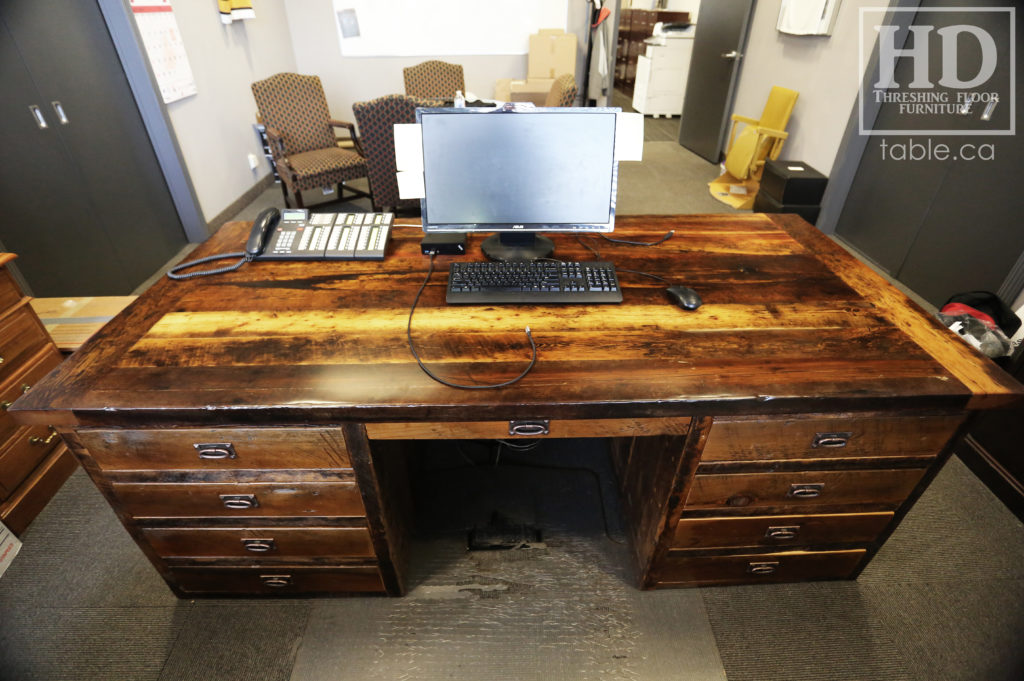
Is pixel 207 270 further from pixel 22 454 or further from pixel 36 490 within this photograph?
pixel 36 490

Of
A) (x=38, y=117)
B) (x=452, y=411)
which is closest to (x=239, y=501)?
(x=452, y=411)

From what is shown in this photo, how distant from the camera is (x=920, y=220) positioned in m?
2.89

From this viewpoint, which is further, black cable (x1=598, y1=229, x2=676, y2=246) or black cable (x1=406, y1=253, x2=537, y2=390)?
black cable (x1=598, y1=229, x2=676, y2=246)

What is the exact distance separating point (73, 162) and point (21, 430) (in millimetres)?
1577

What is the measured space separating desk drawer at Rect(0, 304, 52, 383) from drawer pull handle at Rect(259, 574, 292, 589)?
1.11 meters

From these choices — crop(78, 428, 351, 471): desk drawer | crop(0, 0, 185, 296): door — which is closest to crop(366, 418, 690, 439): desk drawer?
crop(78, 428, 351, 471): desk drawer

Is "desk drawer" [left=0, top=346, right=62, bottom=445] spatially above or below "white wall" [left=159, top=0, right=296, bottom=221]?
below

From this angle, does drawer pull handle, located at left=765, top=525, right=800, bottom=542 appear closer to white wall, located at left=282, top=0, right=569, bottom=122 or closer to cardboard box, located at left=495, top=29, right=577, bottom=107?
cardboard box, located at left=495, top=29, right=577, bottom=107

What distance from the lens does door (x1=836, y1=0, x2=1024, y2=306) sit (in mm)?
2426

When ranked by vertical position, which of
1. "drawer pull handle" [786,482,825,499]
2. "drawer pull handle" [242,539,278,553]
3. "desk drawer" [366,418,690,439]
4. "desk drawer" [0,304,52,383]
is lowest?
"drawer pull handle" [242,539,278,553]

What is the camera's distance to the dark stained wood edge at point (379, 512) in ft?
3.52

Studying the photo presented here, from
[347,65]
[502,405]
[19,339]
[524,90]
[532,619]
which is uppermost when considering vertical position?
[347,65]

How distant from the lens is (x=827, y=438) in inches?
44.0

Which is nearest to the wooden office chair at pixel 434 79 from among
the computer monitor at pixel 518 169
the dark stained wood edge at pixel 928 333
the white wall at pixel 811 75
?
the white wall at pixel 811 75
